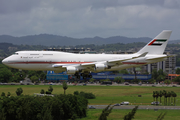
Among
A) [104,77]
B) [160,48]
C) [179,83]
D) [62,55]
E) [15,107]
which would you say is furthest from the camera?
[104,77]

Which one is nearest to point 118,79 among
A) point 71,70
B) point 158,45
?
point 158,45

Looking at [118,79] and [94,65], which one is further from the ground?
[94,65]

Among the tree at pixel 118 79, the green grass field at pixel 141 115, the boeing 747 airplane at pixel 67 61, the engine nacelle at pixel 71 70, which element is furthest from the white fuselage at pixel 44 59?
the tree at pixel 118 79

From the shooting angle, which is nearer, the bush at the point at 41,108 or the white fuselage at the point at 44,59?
the bush at the point at 41,108

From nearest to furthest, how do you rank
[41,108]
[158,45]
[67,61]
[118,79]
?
[41,108], [67,61], [158,45], [118,79]

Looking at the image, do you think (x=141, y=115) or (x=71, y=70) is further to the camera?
(x=141, y=115)

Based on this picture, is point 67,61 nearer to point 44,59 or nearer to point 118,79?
point 44,59

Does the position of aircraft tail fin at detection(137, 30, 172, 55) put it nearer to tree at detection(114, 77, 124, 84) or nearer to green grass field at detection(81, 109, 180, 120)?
green grass field at detection(81, 109, 180, 120)

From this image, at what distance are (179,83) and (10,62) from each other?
12893 cm

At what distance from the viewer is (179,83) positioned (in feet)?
597

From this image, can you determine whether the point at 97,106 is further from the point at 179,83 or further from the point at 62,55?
the point at 179,83

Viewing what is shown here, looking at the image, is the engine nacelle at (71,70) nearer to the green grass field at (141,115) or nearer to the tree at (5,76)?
the green grass field at (141,115)

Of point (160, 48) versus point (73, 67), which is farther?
point (160, 48)

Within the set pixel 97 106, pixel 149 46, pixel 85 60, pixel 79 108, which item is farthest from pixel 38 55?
pixel 149 46
